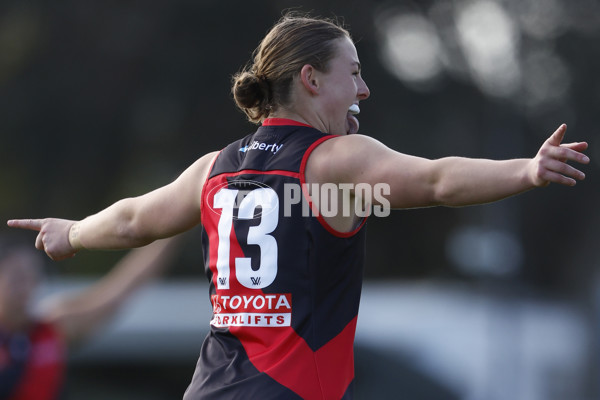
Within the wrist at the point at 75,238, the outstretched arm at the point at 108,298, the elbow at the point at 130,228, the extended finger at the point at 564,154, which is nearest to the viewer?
the extended finger at the point at 564,154

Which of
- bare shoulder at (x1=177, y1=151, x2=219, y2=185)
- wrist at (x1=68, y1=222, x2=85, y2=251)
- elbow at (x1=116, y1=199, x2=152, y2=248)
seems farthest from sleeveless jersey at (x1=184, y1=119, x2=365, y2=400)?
wrist at (x1=68, y1=222, x2=85, y2=251)

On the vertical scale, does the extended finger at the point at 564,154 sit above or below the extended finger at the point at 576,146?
below

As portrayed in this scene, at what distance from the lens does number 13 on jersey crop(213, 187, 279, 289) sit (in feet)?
10.0

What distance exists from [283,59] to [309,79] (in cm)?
12

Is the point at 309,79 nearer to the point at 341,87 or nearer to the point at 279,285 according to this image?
the point at 341,87

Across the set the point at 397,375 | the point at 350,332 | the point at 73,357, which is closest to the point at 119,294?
the point at 350,332

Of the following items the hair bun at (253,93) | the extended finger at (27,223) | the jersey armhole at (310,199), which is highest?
the hair bun at (253,93)

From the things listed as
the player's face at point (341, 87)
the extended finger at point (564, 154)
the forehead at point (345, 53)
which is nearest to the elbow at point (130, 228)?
the player's face at point (341, 87)

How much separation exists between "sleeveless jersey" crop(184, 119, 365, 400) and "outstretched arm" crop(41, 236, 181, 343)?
271 cm

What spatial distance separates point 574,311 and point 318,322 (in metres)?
11.2

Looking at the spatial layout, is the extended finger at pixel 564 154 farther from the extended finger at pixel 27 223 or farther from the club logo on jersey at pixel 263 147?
the extended finger at pixel 27 223

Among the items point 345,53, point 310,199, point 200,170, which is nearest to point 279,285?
point 310,199

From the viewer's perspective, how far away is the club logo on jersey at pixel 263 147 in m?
3.15

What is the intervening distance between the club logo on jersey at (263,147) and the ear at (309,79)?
244mm
